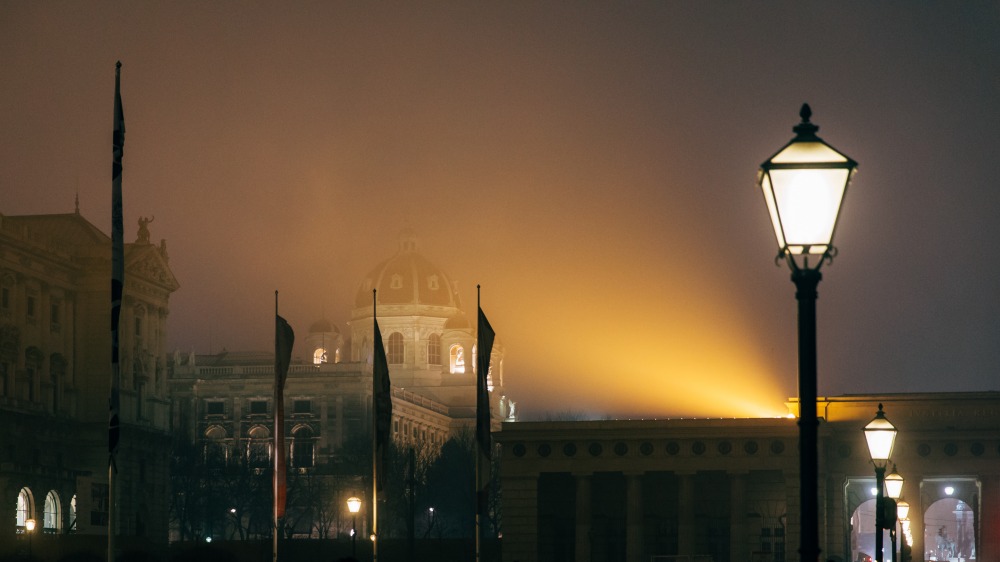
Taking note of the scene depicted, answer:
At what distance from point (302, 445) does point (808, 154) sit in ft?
586

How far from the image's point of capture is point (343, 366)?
7844 inches

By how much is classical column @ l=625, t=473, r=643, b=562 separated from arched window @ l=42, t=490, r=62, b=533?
109ft

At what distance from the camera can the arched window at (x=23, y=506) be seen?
114688 millimetres

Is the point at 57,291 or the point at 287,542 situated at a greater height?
the point at 57,291

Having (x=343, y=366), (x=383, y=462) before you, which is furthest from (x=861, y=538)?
(x=383, y=462)

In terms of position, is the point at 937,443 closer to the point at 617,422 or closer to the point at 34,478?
the point at 617,422

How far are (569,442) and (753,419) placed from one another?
1059cm

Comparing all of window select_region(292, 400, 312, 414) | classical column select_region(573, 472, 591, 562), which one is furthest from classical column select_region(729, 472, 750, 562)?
window select_region(292, 400, 312, 414)

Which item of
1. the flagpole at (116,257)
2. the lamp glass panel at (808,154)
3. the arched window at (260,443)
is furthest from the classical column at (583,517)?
the lamp glass panel at (808,154)

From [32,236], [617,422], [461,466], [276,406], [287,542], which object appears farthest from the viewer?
[461,466]

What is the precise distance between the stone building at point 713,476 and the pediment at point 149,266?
37.7 metres

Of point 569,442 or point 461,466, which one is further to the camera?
point 461,466

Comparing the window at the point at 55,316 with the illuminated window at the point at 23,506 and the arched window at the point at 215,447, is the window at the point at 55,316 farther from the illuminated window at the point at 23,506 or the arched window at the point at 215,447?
the arched window at the point at 215,447

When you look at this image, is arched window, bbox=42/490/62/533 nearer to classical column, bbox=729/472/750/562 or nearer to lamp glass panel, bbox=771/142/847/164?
classical column, bbox=729/472/750/562
